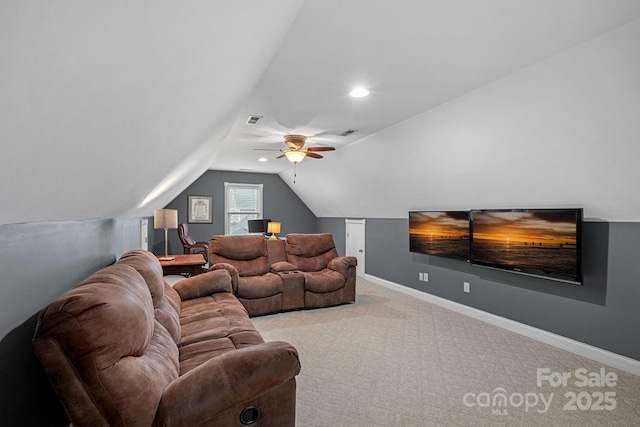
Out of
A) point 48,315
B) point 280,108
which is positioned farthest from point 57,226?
point 280,108

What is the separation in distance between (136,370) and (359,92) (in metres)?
2.96

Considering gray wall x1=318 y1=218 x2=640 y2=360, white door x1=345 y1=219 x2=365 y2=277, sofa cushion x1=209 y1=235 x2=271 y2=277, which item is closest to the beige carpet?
gray wall x1=318 y1=218 x2=640 y2=360

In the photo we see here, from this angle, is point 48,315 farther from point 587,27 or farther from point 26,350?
point 587,27

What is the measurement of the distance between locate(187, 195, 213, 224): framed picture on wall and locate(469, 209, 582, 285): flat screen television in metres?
6.61

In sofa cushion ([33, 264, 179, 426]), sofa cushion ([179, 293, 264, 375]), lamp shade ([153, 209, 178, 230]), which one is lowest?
sofa cushion ([179, 293, 264, 375])

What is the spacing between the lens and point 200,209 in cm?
859

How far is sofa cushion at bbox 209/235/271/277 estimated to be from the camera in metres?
4.61

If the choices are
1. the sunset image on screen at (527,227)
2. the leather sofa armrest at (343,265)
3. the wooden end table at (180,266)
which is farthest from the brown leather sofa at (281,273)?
the sunset image on screen at (527,227)

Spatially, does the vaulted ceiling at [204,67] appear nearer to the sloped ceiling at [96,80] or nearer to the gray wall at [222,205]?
the sloped ceiling at [96,80]

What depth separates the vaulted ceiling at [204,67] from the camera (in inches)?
26.2

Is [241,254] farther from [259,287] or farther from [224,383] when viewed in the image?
[224,383]

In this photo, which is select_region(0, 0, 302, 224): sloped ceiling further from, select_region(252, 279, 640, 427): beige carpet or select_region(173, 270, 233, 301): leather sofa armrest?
select_region(252, 279, 640, 427): beige carpet

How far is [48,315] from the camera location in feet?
3.59

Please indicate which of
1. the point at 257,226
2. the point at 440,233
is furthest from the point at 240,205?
the point at 440,233
